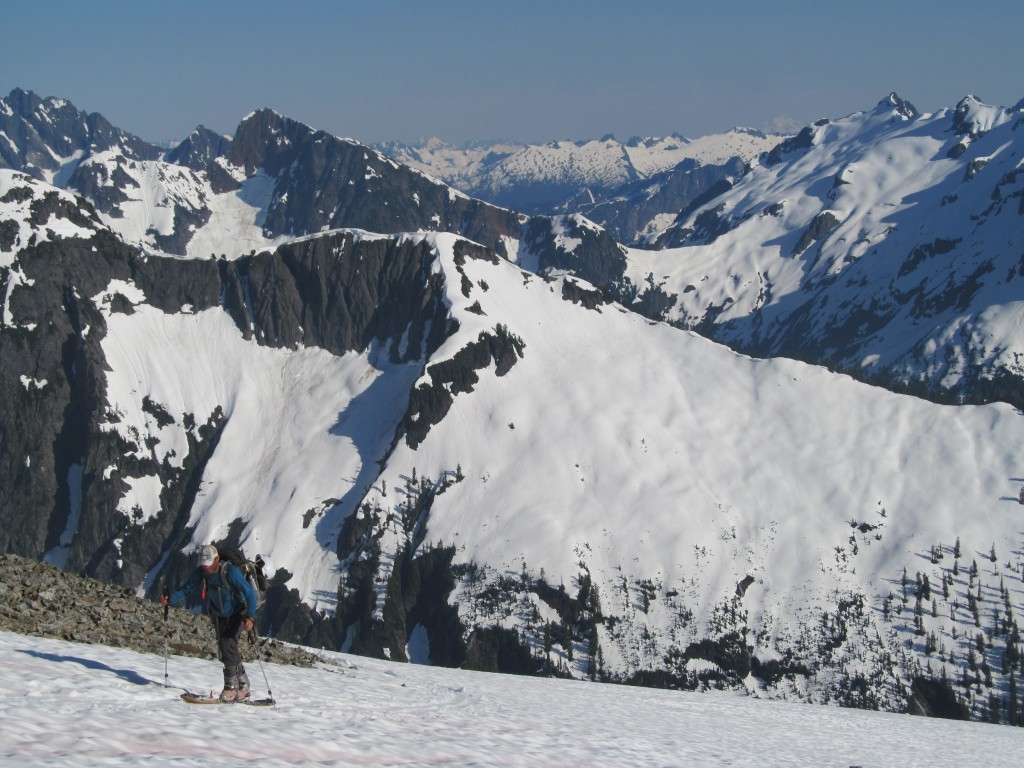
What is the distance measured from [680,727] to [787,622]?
150 metres

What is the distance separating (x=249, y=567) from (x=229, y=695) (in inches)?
123

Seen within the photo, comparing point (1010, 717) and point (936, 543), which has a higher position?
point (936, 543)

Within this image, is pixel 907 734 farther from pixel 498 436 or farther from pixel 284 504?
pixel 284 504

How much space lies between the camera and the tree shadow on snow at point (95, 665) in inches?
894

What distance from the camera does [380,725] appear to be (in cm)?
2262

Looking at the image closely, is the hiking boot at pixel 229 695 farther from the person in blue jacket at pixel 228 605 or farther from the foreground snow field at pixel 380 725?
the foreground snow field at pixel 380 725

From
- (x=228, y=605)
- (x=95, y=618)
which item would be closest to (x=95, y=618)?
(x=95, y=618)

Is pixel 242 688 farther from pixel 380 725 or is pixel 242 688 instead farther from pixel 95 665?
pixel 95 665

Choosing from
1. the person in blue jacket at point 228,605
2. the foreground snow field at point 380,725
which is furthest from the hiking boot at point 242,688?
the foreground snow field at point 380,725

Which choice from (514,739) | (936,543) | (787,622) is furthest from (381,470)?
(514,739)

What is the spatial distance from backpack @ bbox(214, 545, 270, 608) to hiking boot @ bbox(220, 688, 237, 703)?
2.19 meters

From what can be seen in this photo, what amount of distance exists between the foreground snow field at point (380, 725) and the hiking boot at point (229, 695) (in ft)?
1.38

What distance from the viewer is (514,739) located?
2369cm

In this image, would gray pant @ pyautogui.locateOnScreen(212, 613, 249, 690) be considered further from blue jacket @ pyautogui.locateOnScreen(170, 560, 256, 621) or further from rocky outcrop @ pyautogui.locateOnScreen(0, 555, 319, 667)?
rocky outcrop @ pyautogui.locateOnScreen(0, 555, 319, 667)
